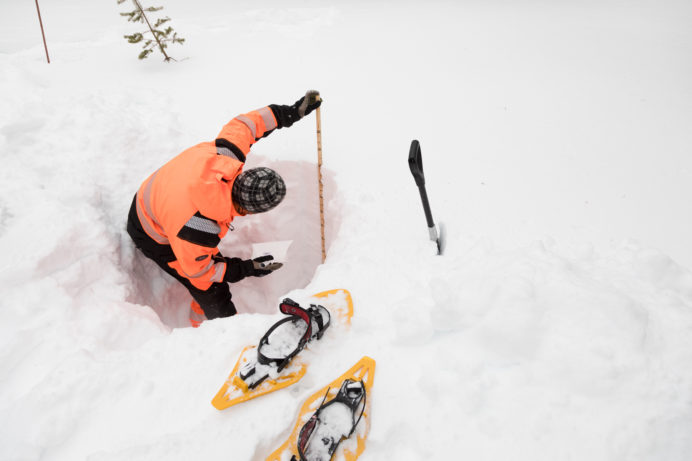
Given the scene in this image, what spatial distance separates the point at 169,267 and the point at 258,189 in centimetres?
140

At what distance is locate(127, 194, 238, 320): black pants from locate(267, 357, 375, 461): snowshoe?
1.66 m

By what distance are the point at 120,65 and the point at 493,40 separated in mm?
4961

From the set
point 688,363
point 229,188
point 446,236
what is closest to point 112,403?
point 229,188

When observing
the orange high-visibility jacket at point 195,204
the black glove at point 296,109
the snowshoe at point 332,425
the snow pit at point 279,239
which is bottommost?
the snow pit at point 279,239

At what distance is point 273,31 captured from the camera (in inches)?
214

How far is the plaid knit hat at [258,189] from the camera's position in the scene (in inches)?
94.3

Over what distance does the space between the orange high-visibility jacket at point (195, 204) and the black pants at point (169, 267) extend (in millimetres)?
156

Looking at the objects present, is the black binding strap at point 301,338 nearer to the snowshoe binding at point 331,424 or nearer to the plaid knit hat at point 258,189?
the snowshoe binding at point 331,424

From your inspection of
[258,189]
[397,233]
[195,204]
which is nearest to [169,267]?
[195,204]

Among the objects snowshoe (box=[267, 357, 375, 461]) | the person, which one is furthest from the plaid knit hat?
snowshoe (box=[267, 357, 375, 461])

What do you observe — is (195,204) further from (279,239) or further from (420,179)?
(279,239)

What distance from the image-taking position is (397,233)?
9.27 ft

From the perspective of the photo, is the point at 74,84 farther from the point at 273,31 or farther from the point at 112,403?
the point at 112,403

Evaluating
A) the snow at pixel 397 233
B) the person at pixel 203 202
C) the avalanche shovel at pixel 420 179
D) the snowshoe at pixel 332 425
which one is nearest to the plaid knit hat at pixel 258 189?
the person at pixel 203 202
